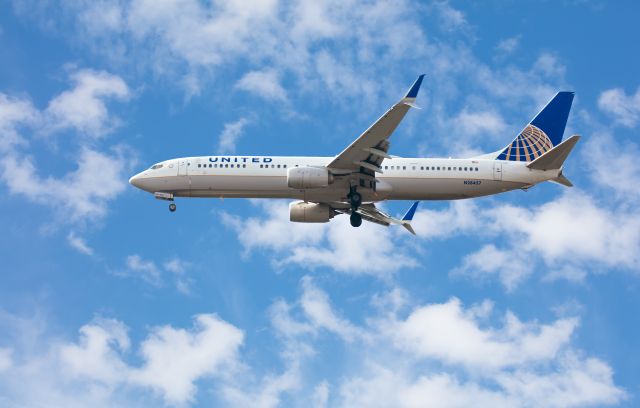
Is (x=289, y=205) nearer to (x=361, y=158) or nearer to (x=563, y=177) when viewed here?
(x=361, y=158)

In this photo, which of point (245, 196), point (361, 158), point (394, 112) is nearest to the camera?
point (394, 112)

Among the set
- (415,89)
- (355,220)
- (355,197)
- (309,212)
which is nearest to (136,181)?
(309,212)

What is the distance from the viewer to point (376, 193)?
2581 inches

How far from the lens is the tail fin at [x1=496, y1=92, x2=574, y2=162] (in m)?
68.2

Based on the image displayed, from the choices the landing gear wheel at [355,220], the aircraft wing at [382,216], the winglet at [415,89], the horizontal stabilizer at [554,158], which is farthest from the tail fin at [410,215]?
the winglet at [415,89]

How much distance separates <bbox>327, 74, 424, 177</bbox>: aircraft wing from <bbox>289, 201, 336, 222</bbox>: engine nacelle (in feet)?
21.1

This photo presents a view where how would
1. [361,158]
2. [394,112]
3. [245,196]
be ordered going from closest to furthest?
[394,112] → [361,158] → [245,196]

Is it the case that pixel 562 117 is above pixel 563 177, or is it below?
above

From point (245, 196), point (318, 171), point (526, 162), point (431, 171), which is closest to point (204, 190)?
point (245, 196)

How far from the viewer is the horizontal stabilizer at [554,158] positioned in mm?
62150

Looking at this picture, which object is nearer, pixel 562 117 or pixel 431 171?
pixel 431 171

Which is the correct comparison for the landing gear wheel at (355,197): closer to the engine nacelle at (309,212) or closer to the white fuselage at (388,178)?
the white fuselage at (388,178)

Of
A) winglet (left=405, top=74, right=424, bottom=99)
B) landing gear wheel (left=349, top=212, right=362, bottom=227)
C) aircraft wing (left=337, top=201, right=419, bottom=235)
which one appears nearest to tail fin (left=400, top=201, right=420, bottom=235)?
aircraft wing (left=337, top=201, right=419, bottom=235)

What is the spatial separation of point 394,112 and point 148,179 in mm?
19241
